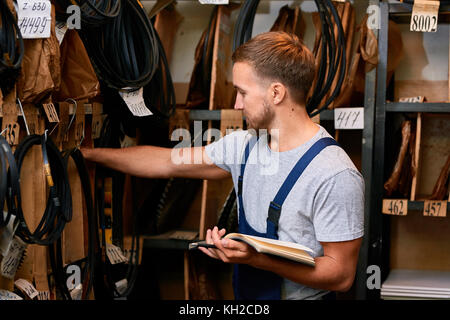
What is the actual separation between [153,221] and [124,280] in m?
0.36

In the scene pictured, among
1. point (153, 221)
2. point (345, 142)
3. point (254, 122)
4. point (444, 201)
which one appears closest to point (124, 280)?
point (153, 221)

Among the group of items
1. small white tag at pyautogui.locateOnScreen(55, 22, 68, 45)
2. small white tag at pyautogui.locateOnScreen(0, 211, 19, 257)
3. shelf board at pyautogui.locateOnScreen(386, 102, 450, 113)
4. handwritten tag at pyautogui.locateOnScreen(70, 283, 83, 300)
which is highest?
small white tag at pyautogui.locateOnScreen(55, 22, 68, 45)

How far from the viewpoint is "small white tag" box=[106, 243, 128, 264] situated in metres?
2.51

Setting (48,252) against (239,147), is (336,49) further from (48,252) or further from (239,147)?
(48,252)

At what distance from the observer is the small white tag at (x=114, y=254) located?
2514mm

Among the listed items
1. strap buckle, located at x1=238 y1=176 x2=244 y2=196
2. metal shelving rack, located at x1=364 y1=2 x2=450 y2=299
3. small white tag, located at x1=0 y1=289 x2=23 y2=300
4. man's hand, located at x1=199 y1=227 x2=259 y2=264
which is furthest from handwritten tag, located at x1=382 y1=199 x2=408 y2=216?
small white tag, located at x1=0 y1=289 x2=23 y2=300

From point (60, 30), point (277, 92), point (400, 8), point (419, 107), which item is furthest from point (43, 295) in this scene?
→ point (400, 8)

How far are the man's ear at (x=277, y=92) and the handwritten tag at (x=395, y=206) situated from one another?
88 centimetres

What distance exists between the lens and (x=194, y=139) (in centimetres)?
276

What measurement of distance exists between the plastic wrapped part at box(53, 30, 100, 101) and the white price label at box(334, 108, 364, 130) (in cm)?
107

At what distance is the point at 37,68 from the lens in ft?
6.06

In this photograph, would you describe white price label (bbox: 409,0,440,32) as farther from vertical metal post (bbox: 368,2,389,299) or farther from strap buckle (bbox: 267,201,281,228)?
strap buckle (bbox: 267,201,281,228)

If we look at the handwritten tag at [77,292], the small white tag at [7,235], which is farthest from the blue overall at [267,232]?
the small white tag at [7,235]

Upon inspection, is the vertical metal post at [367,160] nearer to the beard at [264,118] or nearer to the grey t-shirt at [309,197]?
the grey t-shirt at [309,197]
